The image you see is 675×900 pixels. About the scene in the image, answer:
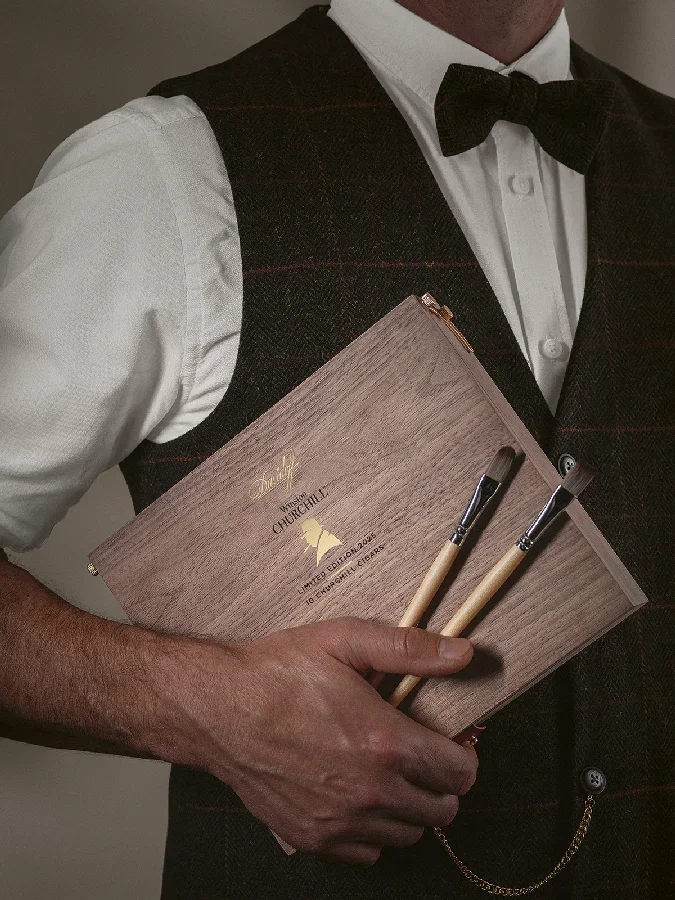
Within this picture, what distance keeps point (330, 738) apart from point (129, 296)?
16.3 inches

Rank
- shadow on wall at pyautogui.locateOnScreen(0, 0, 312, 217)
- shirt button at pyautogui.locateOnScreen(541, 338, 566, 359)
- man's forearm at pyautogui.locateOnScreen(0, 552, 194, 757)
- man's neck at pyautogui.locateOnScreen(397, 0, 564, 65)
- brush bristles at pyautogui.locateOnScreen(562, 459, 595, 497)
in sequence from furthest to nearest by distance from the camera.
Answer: shadow on wall at pyautogui.locateOnScreen(0, 0, 312, 217) < man's neck at pyautogui.locateOnScreen(397, 0, 564, 65) < shirt button at pyautogui.locateOnScreen(541, 338, 566, 359) < man's forearm at pyautogui.locateOnScreen(0, 552, 194, 757) < brush bristles at pyautogui.locateOnScreen(562, 459, 595, 497)

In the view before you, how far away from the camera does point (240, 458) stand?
2.29 ft

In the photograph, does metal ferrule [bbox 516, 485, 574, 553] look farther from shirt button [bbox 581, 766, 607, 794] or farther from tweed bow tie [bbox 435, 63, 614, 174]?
tweed bow tie [bbox 435, 63, 614, 174]

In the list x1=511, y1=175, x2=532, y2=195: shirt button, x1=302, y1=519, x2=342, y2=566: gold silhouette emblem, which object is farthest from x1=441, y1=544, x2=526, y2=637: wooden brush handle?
x1=511, y1=175, x2=532, y2=195: shirt button

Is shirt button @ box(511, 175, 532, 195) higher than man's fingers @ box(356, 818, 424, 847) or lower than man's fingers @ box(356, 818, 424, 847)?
higher

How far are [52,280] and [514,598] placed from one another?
48 cm

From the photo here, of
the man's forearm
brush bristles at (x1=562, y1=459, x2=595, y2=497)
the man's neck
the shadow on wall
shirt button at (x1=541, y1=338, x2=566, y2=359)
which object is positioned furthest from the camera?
the shadow on wall

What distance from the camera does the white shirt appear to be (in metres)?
0.80

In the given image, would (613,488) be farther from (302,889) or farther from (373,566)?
(302,889)

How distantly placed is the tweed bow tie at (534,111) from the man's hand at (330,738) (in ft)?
1.71

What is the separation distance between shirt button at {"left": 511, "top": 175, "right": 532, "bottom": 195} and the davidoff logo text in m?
0.43

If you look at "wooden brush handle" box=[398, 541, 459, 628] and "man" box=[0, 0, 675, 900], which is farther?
"man" box=[0, 0, 675, 900]

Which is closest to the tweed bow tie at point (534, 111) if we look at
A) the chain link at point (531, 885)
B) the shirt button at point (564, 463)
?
the shirt button at point (564, 463)

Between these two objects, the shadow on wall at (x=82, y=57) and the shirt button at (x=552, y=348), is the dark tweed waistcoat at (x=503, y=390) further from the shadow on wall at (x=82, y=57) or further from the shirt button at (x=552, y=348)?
the shadow on wall at (x=82, y=57)
